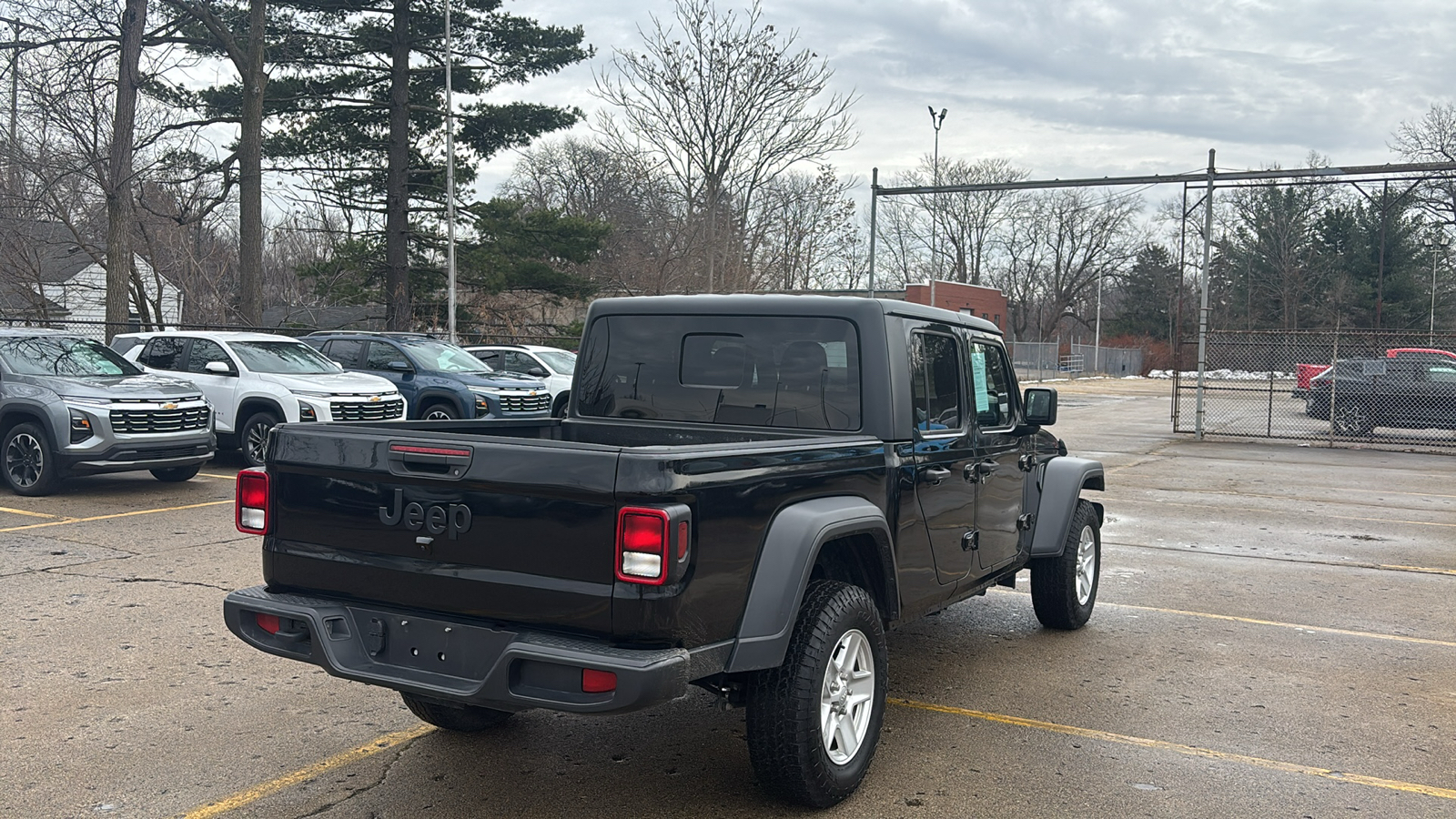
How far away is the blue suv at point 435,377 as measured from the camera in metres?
16.6

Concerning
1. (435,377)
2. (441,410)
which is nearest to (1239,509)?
(441,410)

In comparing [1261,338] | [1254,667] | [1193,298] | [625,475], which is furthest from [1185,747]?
[1193,298]

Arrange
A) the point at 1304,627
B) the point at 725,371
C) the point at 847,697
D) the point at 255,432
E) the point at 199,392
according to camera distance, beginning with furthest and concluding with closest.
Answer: the point at 255,432
the point at 199,392
the point at 1304,627
the point at 725,371
the point at 847,697

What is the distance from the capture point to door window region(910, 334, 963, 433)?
4793 mm

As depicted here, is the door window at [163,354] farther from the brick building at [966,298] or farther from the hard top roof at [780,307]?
the brick building at [966,298]

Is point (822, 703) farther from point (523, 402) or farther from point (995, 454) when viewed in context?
point (523, 402)

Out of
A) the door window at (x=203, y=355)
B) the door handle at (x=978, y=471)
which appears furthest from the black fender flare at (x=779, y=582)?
the door window at (x=203, y=355)

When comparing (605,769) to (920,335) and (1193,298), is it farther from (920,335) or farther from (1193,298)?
(1193,298)

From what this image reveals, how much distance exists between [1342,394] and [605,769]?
21.6 m

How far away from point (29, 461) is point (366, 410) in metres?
3.69

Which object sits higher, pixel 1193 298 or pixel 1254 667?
pixel 1193 298

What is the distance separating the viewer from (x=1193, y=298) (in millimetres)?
77750

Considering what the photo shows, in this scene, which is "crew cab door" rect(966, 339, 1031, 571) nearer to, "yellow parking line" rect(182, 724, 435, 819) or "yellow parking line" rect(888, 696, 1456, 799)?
"yellow parking line" rect(888, 696, 1456, 799)

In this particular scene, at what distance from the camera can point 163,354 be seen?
1441cm
